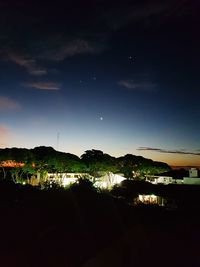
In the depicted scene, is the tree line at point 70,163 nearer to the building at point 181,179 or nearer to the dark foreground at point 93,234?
the building at point 181,179

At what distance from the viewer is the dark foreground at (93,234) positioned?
7391 millimetres

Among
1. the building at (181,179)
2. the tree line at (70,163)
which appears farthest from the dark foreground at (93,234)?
the building at (181,179)

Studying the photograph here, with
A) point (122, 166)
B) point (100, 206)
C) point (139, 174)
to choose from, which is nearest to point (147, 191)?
point (100, 206)

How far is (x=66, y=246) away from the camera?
8422 mm

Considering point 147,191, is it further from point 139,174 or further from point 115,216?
point 139,174

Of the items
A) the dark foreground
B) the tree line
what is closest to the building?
the tree line

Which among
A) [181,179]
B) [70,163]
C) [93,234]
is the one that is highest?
[70,163]

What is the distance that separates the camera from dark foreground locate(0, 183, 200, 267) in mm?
7391

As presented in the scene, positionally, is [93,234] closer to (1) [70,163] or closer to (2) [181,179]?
(1) [70,163]

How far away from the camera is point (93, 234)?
9.55 metres

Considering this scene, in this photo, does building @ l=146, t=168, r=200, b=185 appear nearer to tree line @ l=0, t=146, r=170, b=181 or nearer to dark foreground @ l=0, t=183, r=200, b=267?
tree line @ l=0, t=146, r=170, b=181

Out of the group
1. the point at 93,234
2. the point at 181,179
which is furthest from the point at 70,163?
the point at 93,234

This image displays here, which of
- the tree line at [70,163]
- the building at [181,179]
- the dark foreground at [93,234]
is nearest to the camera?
the dark foreground at [93,234]

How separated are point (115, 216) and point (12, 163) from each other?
33720 mm
